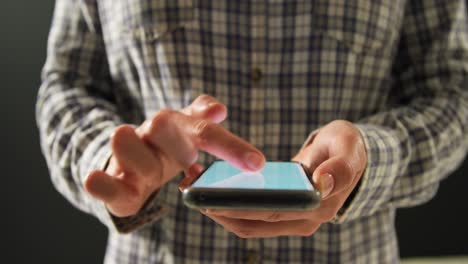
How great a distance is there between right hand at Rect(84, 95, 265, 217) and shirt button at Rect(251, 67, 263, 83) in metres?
0.15

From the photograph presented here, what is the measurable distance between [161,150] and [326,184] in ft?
0.42

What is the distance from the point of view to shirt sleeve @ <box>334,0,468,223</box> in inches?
17.7

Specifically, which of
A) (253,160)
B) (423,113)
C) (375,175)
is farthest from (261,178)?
(423,113)

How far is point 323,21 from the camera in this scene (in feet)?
1.63

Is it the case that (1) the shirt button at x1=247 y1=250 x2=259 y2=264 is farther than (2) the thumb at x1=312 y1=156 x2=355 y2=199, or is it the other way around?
(1) the shirt button at x1=247 y1=250 x2=259 y2=264

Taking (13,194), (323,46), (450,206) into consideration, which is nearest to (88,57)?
(323,46)

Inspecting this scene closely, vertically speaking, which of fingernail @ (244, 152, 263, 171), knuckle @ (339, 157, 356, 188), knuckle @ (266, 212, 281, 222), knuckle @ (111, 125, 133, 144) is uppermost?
knuckle @ (111, 125, 133, 144)

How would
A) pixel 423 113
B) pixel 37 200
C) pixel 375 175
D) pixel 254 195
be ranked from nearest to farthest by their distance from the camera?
pixel 254 195
pixel 375 175
pixel 423 113
pixel 37 200

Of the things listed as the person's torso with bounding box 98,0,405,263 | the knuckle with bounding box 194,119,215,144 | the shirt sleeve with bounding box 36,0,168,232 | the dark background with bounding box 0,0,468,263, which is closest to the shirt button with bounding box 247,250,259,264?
the person's torso with bounding box 98,0,405,263

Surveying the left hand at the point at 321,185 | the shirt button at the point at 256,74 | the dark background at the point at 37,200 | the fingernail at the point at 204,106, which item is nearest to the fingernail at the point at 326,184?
the left hand at the point at 321,185

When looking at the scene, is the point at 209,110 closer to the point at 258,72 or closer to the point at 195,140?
the point at 195,140

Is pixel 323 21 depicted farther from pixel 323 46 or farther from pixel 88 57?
pixel 88 57

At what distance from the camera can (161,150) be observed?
34 cm

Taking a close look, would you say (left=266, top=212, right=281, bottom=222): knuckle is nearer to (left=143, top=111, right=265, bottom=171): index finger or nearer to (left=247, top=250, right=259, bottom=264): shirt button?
(left=143, top=111, right=265, bottom=171): index finger
